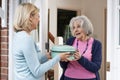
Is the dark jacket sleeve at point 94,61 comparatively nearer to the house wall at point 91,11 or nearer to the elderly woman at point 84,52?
the elderly woman at point 84,52

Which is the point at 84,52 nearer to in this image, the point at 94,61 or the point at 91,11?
the point at 94,61

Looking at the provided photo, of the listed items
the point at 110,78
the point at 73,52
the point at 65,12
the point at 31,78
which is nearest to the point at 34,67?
the point at 31,78

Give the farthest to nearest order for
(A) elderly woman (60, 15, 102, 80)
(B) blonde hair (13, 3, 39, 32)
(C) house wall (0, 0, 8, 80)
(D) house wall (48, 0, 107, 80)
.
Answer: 1. (D) house wall (48, 0, 107, 80)
2. (C) house wall (0, 0, 8, 80)
3. (A) elderly woman (60, 15, 102, 80)
4. (B) blonde hair (13, 3, 39, 32)

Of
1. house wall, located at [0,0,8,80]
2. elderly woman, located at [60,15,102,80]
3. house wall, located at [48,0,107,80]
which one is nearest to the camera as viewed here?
elderly woman, located at [60,15,102,80]

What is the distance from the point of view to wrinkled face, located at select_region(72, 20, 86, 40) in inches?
87.9

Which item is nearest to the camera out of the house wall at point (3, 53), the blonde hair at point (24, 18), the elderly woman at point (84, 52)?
the blonde hair at point (24, 18)

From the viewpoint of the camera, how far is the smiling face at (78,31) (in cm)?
223

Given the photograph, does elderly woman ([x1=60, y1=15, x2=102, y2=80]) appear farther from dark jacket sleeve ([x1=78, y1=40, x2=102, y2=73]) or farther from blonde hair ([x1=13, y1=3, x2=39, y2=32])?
blonde hair ([x1=13, y1=3, x2=39, y2=32])

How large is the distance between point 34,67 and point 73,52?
12.8 inches

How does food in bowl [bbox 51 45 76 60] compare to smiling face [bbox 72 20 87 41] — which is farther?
smiling face [bbox 72 20 87 41]

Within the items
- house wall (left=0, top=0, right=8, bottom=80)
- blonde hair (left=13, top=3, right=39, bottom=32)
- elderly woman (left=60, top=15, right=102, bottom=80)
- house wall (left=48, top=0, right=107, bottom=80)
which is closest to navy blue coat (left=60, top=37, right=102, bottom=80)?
elderly woman (left=60, top=15, right=102, bottom=80)

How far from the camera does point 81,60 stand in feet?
7.04

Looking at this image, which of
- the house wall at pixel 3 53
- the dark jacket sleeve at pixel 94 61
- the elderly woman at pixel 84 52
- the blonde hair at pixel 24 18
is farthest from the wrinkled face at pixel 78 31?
the house wall at pixel 3 53

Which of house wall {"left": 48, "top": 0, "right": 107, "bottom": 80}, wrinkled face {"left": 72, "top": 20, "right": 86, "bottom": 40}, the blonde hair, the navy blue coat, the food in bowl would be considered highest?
house wall {"left": 48, "top": 0, "right": 107, "bottom": 80}
